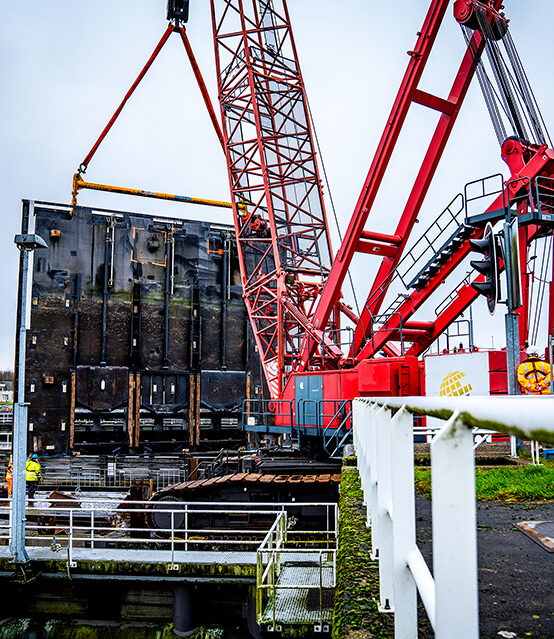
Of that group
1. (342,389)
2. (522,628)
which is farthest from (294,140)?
(522,628)

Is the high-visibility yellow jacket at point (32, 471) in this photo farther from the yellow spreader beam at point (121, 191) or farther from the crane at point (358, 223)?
the yellow spreader beam at point (121, 191)

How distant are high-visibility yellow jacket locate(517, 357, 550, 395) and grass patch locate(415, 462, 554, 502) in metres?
5.26

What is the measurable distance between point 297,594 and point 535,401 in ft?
29.6

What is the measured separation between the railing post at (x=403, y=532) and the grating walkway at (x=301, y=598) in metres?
6.42

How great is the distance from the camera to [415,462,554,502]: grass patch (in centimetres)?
512

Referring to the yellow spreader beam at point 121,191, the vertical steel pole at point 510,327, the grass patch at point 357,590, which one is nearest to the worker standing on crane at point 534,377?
the vertical steel pole at point 510,327

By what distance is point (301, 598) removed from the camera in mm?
8719

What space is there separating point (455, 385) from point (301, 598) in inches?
254

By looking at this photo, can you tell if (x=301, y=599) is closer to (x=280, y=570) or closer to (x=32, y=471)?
(x=280, y=570)

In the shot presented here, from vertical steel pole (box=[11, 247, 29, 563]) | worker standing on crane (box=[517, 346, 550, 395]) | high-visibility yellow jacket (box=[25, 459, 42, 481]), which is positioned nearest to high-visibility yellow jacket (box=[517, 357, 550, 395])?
worker standing on crane (box=[517, 346, 550, 395])

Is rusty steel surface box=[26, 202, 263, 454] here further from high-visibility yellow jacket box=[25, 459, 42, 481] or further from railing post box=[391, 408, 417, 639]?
railing post box=[391, 408, 417, 639]

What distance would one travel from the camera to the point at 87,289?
2325cm

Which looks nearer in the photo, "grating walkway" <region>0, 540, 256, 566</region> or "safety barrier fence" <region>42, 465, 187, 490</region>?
"grating walkway" <region>0, 540, 256, 566</region>

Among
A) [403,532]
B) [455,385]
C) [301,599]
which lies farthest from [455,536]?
[455,385]
